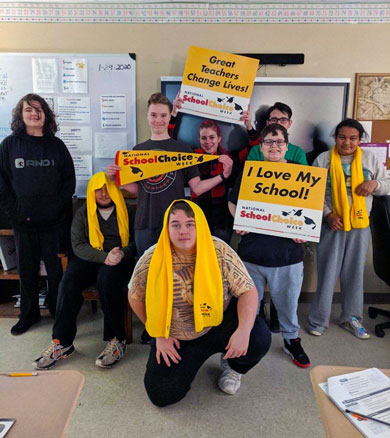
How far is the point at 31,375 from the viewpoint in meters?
1.01

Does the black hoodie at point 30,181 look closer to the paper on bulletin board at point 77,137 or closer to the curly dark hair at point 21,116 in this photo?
the curly dark hair at point 21,116

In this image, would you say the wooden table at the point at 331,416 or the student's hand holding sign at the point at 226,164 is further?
the student's hand holding sign at the point at 226,164

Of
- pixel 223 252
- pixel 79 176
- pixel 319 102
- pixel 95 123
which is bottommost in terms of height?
pixel 223 252

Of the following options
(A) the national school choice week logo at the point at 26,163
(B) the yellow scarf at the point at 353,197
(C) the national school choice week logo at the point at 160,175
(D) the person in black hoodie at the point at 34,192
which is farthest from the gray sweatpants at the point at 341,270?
(A) the national school choice week logo at the point at 26,163

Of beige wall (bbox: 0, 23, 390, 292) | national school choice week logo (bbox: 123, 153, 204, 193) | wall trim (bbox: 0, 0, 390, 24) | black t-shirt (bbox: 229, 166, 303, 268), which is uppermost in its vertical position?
wall trim (bbox: 0, 0, 390, 24)

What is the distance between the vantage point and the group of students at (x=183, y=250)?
1587 millimetres

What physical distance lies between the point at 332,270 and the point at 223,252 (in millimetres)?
1142

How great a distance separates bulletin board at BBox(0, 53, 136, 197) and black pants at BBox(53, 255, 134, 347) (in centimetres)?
102

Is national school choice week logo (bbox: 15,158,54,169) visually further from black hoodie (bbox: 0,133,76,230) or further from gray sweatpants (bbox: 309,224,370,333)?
gray sweatpants (bbox: 309,224,370,333)

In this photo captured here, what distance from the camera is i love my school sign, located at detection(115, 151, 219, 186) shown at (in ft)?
7.11

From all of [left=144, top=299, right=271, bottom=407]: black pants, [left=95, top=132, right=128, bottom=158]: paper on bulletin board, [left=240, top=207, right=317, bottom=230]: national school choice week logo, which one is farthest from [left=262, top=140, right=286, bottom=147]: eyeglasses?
[left=95, top=132, right=128, bottom=158]: paper on bulletin board

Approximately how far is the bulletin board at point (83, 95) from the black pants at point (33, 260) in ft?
2.24

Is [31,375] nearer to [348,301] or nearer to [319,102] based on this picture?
[348,301]

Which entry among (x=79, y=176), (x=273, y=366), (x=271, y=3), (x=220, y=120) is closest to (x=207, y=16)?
(x=271, y=3)
